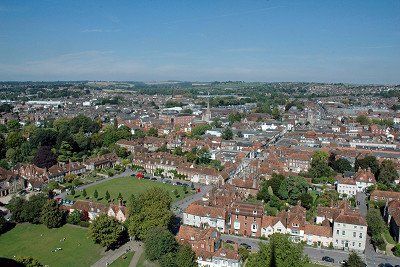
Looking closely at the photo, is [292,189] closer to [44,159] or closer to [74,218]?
[74,218]

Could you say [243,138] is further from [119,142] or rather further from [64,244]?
[64,244]

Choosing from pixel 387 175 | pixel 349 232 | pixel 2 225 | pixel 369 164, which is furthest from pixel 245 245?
pixel 369 164

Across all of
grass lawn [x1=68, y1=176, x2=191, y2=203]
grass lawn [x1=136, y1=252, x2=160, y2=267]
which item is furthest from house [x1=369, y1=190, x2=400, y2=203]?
grass lawn [x1=136, y1=252, x2=160, y2=267]

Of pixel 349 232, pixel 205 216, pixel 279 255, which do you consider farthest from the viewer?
pixel 205 216

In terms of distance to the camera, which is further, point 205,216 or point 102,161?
point 102,161

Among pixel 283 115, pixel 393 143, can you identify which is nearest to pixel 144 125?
pixel 283 115

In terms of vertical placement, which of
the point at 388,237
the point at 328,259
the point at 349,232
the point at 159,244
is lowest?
the point at 388,237
